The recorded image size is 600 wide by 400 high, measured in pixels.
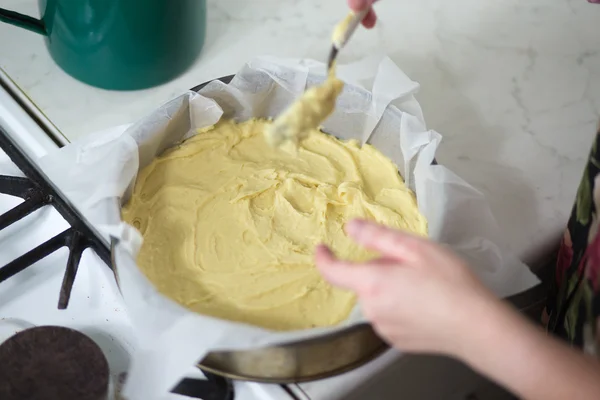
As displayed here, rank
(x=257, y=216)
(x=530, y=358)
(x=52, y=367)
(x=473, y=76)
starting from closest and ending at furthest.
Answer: (x=530, y=358), (x=52, y=367), (x=257, y=216), (x=473, y=76)

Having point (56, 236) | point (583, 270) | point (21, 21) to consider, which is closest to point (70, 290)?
point (56, 236)

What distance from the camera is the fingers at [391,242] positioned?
1.25 feet

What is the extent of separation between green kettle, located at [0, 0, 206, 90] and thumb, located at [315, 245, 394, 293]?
1.11 feet

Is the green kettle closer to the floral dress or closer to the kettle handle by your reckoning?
the kettle handle

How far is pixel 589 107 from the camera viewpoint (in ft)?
2.32

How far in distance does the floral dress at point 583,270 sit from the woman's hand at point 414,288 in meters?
0.17

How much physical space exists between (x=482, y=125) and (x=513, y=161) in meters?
0.05

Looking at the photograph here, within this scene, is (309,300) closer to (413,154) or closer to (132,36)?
(413,154)

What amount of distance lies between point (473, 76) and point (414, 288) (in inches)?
16.7

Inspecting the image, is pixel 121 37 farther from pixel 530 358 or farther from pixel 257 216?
pixel 530 358

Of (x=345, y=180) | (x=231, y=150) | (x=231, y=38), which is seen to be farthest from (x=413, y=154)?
(x=231, y=38)

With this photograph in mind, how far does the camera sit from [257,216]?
594 millimetres

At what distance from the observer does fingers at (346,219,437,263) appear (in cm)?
38

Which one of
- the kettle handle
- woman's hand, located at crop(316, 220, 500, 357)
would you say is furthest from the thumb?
the kettle handle
